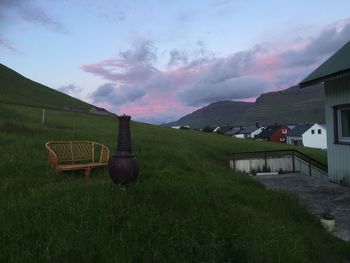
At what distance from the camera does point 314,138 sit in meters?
90.4

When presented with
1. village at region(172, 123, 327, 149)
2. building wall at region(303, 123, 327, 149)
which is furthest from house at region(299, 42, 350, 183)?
building wall at region(303, 123, 327, 149)

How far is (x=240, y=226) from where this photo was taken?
5930 millimetres

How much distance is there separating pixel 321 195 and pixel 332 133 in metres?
2.98

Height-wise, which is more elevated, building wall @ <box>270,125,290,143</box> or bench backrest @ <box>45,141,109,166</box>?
building wall @ <box>270,125,290,143</box>

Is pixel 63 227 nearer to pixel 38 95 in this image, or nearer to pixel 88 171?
pixel 88 171

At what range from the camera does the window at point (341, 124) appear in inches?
545

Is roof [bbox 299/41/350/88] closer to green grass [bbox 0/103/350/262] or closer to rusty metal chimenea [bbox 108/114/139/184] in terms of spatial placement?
green grass [bbox 0/103/350/262]

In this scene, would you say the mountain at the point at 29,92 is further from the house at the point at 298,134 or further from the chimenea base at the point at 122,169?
the chimenea base at the point at 122,169

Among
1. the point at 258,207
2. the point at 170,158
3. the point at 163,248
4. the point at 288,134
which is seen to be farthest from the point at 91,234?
the point at 288,134

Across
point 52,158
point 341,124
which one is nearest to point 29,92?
point 341,124

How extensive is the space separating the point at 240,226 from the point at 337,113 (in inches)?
384

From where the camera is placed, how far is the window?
1385cm

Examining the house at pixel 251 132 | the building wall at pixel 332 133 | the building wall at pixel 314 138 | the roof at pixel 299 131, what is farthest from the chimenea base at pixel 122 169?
the house at pixel 251 132

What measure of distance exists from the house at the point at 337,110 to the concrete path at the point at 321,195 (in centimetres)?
69
